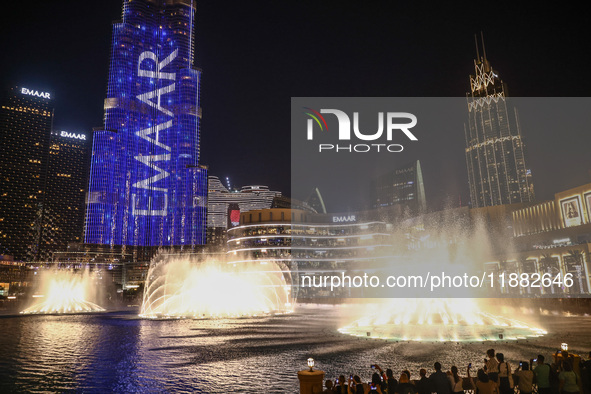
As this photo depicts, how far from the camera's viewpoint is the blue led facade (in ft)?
491

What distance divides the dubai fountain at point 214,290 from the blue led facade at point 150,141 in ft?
51.1

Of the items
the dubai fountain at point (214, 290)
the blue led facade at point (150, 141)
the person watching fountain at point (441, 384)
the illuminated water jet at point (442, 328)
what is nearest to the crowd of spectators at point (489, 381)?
the person watching fountain at point (441, 384)

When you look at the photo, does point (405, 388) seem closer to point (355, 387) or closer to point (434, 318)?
point (355, 387)

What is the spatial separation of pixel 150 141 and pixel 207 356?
148 m

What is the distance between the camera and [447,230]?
165 metres

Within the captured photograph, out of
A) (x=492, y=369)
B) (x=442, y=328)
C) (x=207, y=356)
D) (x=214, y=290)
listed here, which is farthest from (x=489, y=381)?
(x=214, y=290)

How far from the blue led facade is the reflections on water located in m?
128

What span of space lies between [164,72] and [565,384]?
170 metres

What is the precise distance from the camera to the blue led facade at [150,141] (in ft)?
491

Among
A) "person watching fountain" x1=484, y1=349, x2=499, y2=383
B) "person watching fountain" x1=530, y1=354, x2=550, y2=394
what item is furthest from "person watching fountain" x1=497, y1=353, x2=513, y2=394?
"person watching fountain" x1=530, y1=354, x2=550, y2=394

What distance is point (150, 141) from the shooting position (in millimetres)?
157250

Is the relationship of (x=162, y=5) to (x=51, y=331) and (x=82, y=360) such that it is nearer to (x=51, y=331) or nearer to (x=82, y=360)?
(x=51, y=331)

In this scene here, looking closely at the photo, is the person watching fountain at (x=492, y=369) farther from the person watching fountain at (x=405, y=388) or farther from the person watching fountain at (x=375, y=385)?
the person watching fountain at (x=375, y=385)

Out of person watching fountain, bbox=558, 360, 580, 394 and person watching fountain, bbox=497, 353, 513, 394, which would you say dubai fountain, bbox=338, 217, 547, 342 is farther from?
person watching fountain, bbox=558, 360, 580, 394
